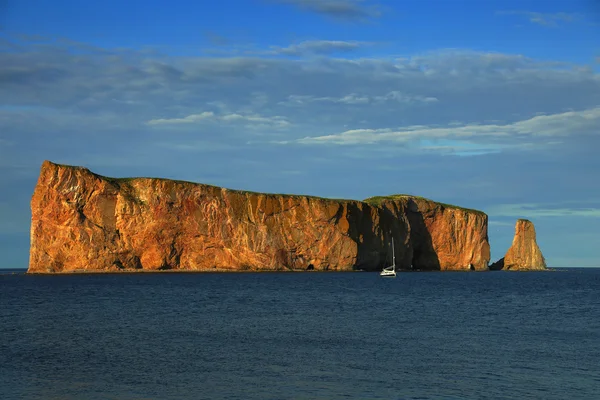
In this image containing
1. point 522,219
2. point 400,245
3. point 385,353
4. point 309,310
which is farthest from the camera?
point 522,219

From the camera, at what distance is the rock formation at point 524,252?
179 m

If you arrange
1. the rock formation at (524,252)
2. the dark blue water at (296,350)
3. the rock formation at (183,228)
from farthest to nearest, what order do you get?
the rock formation at (524,252) < the rock formation at (183,228) < the dark blue water at (296,350)

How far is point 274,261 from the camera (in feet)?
442

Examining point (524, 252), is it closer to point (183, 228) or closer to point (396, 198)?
point (396, 198)

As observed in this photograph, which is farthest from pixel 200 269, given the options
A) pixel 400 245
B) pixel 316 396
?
pixel 316 396

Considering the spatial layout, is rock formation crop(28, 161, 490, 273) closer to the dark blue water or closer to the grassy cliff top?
the grassy cliff top

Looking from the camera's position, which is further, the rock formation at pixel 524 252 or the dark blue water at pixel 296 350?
the rock formation at pixel 524 252

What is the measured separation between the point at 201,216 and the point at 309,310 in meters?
75.0

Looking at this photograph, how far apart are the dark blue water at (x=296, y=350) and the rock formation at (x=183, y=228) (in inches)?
2443

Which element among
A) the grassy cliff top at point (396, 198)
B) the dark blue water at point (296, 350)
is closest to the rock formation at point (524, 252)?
the grassy cliff top at point (396, 198)

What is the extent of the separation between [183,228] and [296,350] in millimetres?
95589

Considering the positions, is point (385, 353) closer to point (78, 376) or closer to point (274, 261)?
point (78, 376)

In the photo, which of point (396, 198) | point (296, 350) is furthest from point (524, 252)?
point (296, 350)

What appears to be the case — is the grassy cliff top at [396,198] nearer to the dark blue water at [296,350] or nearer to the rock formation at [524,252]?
the rock formation at [524,252]
